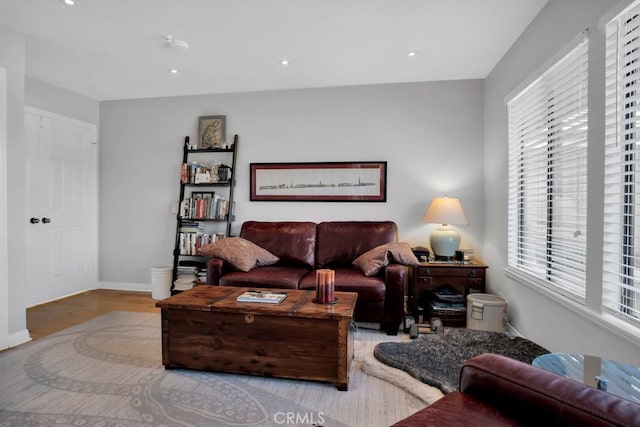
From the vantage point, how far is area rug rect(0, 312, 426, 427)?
175 centimetres

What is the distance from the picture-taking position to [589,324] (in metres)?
Answer: 1.83

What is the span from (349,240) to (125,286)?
3.10m

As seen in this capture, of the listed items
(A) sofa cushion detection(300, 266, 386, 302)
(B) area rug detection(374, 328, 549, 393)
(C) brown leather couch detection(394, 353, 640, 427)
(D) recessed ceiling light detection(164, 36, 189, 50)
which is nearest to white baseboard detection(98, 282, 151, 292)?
(A) sofa cushion detection(300, 266, 386, 302)

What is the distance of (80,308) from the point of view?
12.0 feet

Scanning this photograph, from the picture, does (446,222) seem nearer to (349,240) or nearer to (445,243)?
(445,243)

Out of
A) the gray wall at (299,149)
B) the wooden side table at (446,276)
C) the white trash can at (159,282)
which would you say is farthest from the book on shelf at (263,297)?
the white trash can at (159,282)

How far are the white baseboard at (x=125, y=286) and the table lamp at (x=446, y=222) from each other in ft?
11.9

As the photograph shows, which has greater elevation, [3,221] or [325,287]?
[3,221]

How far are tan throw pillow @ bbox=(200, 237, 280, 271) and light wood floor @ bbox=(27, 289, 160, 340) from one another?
1007 mm

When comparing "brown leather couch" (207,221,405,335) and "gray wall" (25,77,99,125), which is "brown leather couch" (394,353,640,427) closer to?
"brown leather couch" (207,221,405,335)

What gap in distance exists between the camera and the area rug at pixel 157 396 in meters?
1.75

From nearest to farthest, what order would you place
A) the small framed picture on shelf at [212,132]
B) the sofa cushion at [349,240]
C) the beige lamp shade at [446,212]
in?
the beige lamp shade at [446,212] < the sofa cushion at [349,240] < the small framed picture on shelf at [212,132]

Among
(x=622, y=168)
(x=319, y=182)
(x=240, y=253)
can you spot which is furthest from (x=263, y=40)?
(x=622, y=168)

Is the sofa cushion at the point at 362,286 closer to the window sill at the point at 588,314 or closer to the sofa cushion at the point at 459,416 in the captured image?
the window sill at the point at 588,314
